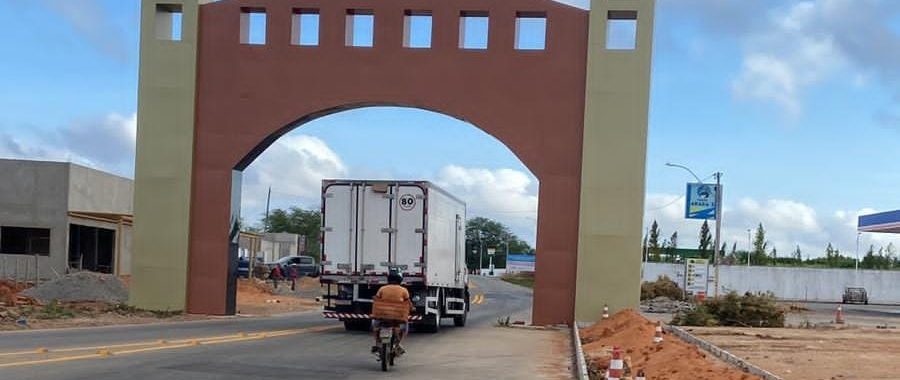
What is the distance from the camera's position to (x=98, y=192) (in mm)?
48906

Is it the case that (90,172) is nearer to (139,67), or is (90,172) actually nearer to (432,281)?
(139,67)

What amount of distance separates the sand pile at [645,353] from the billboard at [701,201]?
22482 millimetres

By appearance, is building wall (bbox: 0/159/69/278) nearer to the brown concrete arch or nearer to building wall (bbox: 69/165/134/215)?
building wall (bbox: 69/165/134/215)

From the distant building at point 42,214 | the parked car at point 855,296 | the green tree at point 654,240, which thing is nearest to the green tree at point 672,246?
the green tree at point 654,240

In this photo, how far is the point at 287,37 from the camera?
30.0 meters

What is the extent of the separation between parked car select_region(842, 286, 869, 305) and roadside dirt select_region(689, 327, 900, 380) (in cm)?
3970

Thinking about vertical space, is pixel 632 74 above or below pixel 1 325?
above

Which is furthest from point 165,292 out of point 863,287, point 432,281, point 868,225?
point 863,287

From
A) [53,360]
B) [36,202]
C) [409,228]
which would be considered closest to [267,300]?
[36,202]

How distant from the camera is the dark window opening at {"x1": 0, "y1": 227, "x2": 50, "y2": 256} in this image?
150ft

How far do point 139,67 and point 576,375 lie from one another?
18.9m

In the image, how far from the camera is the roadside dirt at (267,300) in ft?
125

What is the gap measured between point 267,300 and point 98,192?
33.8ft

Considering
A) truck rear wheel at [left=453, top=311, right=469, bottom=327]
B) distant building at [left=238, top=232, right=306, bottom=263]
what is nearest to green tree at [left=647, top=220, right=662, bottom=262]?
distant building at [left=238, top=232, right=306, bottom=263]
